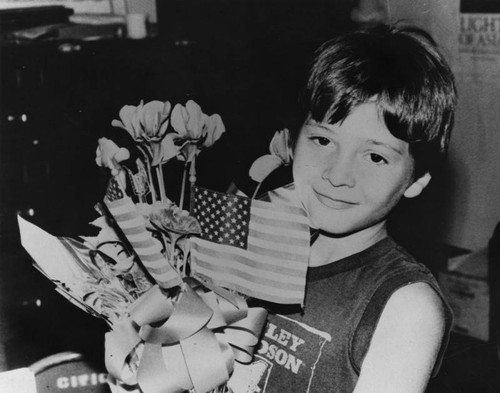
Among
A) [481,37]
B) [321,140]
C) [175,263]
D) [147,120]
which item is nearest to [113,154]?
[147,120]

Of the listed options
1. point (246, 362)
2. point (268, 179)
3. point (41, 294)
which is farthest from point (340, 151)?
point (41, 294)

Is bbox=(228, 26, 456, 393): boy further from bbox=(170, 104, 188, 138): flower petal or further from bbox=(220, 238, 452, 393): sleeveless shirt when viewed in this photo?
bbox=(170, 104, 188, 138): flower petal

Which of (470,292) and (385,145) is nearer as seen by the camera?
(385,145)

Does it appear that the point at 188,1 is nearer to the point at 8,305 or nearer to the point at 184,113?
the point at 184,113

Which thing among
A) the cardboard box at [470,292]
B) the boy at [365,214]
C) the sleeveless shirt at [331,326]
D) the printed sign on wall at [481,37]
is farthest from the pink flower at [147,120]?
the cardboard box at [470,292]

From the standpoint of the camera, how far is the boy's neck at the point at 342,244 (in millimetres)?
902

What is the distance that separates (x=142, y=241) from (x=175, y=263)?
97 mm

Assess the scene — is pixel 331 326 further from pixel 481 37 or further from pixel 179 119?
pixel 481 37

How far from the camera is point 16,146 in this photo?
1.30 m

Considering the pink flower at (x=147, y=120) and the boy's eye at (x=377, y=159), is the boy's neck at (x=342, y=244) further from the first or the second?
the pink flower at (x=147, y=120)

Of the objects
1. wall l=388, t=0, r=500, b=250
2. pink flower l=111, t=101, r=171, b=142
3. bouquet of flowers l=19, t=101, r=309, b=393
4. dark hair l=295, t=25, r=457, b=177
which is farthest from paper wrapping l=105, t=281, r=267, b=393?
wall l=388, t=0, r=500, b=250

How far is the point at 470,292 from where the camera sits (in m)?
1.13

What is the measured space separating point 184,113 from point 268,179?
0.57ft

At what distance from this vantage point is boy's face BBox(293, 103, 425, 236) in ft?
2.68
